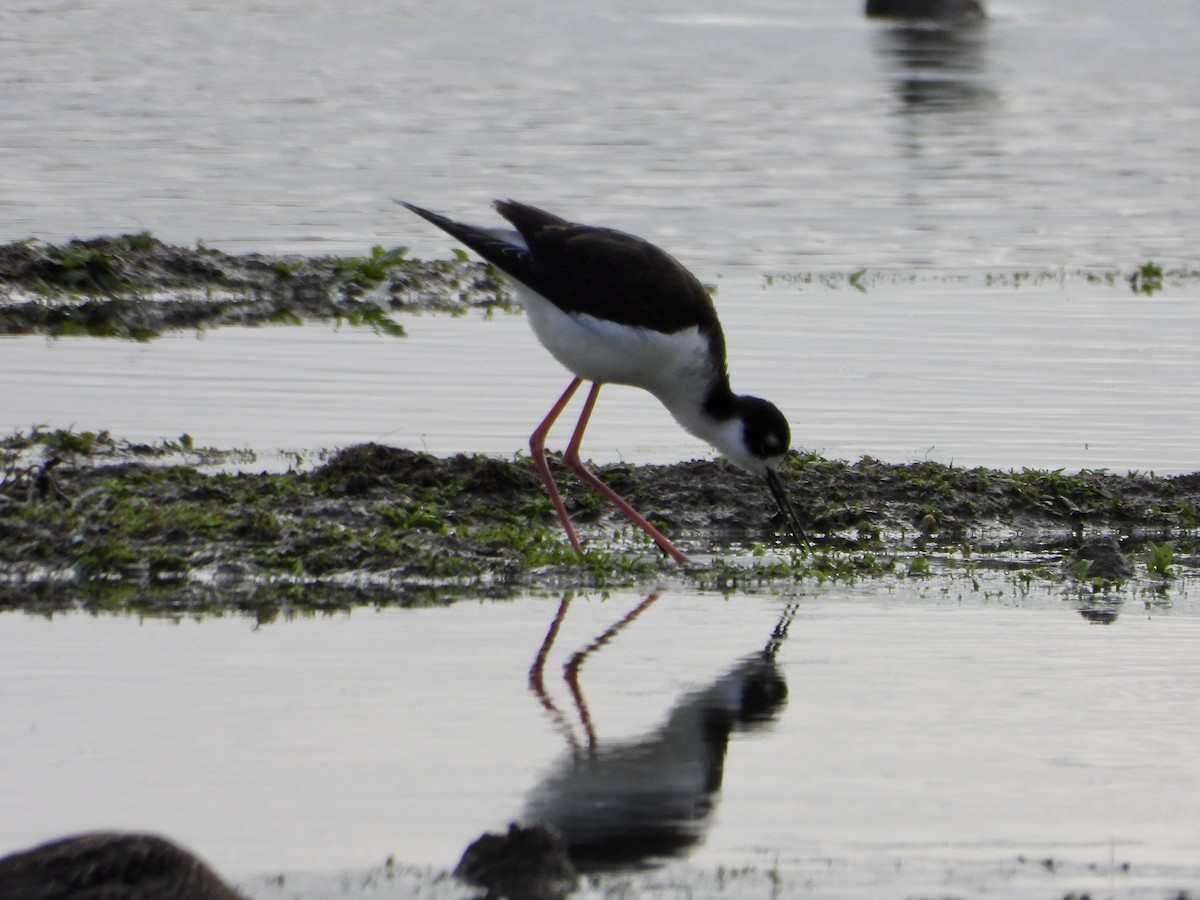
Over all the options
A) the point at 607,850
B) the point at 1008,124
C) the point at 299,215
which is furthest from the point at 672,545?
the point at 1008,124

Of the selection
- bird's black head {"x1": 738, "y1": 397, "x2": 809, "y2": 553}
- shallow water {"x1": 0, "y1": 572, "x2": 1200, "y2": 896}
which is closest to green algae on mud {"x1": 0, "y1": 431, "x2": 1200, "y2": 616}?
A: bird's black head {"x1": 738, "y1": 397, "x2": 809, "y2": 553}

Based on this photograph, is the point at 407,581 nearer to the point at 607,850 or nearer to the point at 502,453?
the point at 502,453

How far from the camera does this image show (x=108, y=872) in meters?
3.90

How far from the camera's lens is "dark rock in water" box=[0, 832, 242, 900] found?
3781 millimetres

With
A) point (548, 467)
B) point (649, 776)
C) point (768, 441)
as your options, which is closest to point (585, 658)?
point (649, 776)

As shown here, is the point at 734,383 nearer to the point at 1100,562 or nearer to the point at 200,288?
the point at 1100,562

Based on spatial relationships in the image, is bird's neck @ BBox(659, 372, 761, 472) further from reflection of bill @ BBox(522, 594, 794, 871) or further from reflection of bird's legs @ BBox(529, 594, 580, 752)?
reflection of bill @ BBox(522, 594, 794, 871)

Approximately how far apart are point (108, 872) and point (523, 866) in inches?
37.1

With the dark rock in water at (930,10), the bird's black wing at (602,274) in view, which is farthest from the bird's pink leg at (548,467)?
the dark rock in water at (930,10)

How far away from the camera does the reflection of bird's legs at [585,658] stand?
230 inches

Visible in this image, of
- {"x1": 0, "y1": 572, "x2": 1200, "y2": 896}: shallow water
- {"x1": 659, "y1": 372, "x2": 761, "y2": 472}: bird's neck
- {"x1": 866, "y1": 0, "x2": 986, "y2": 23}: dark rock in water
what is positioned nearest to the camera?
{"x1": 0, "y1": 572, "x2": 1200, "y2": 896}: shallow water

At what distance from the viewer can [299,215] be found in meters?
17.9

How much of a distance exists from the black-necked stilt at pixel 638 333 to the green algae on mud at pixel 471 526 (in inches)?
9.2

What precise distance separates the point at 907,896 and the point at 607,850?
700mm
